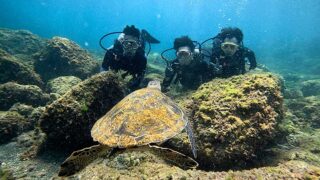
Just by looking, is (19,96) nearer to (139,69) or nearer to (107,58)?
(107,58)

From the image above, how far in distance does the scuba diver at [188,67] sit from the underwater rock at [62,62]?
413 cm

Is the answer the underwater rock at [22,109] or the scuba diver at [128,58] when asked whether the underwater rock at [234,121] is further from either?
the underwater rock at [22,109]

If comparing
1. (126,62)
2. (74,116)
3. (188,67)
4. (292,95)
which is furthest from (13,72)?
(292,95)

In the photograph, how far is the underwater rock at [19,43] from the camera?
49.7 feet

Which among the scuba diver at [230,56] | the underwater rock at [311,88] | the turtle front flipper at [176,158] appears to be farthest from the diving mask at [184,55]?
the underwater rock at [311,88]

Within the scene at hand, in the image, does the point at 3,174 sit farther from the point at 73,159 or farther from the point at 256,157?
the point at 256,157

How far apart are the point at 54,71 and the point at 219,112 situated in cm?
861

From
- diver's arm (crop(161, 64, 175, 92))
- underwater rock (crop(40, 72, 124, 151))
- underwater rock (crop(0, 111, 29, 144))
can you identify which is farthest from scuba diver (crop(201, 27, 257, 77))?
underwater rock (crop(0, 111, 29, 144))

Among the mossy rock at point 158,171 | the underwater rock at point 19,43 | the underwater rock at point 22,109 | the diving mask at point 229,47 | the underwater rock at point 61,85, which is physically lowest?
the mossy rock at point 158,171

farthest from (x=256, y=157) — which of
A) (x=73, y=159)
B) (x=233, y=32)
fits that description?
(x=233, y=32)

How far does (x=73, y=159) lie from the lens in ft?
10.8

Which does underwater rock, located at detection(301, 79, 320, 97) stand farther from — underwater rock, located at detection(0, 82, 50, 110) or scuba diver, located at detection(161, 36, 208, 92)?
underwater rock, located at detection(0, 82, 50, 110)

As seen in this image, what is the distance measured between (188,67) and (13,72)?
6.06 m

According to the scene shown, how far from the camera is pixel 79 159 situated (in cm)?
335
